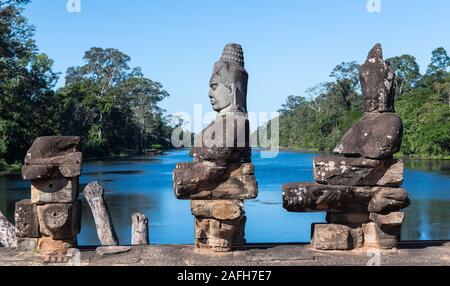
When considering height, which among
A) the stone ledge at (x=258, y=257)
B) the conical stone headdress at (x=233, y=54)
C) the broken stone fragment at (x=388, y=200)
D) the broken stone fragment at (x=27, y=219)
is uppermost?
the conical stone headdress at (x=233, y=54)

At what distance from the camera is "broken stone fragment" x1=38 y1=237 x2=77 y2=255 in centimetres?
584

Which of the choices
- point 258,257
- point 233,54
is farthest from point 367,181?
point 233,54

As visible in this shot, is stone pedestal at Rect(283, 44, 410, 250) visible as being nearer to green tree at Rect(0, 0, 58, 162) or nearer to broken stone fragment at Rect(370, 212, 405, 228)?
broken stone fragment at Rect(370, 212, 405, 228)

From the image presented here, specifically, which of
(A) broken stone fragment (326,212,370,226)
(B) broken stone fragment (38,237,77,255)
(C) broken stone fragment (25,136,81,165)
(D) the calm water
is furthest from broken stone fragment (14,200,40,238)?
(D) the calm water

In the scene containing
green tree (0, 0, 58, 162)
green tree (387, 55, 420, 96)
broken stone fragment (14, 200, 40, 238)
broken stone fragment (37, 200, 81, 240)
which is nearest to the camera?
broken stone fragment (37, 200, 81, 240)

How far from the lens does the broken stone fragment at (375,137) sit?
Answer: 5.45m

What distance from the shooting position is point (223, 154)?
5.55m

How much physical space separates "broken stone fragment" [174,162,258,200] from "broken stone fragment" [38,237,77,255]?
1.28 meters

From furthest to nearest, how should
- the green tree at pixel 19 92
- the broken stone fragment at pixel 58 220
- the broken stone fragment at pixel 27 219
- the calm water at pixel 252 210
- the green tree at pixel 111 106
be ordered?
the green tree at pixel 111 106 → the green tree at pixel 19 92 → the calm water at pixel 252 210 → the broken stone fragment at pixel 27 219 → the broken stone fragment at pixel 58 220

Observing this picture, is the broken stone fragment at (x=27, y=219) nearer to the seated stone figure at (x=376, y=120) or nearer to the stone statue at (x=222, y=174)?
the stone statue at (x=222, y=174)

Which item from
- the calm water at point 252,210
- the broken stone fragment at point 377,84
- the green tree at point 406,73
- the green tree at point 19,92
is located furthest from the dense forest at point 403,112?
the broken stone fragment at point 377,84

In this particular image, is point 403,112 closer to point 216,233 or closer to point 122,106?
point 122,106

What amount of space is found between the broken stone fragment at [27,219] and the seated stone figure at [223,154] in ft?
4.96

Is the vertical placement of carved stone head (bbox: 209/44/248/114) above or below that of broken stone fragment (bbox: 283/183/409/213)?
above
